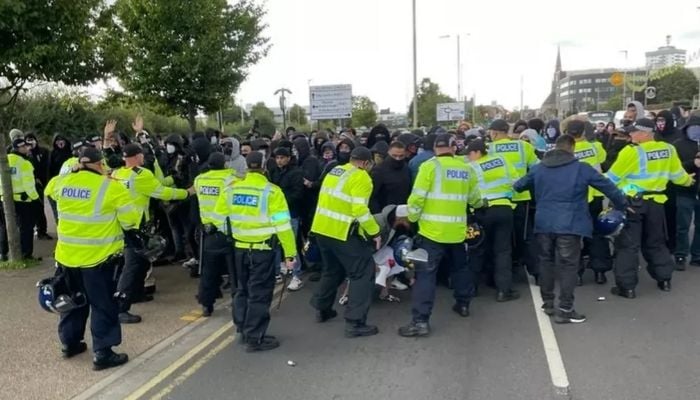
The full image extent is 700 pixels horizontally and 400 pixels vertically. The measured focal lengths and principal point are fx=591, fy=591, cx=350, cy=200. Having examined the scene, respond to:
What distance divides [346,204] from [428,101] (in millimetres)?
52680

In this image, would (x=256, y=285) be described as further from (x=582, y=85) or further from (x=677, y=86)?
(x=582, y=85)

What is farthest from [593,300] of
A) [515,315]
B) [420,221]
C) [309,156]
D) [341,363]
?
[309,156]

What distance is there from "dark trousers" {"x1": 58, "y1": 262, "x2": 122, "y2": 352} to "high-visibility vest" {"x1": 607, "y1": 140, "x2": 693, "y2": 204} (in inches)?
223

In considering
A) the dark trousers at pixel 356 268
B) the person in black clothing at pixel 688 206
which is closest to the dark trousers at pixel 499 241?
the dark trousers at pixel 356 268

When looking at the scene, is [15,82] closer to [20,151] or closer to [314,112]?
[20,151]

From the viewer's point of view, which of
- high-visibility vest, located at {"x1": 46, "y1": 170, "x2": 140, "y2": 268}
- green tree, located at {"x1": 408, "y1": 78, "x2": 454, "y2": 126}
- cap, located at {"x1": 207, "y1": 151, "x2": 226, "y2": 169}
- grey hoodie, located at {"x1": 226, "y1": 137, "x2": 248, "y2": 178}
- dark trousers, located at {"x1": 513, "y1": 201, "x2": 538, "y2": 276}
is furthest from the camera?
green tree, located at {"x1": 408, "y1": 78, "x2": 454, "y2": 126}

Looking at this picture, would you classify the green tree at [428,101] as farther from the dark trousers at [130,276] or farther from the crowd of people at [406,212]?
the dark trousers at [130,276]

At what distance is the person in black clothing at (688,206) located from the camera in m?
7.98

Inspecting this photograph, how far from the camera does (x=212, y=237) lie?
6031 mm

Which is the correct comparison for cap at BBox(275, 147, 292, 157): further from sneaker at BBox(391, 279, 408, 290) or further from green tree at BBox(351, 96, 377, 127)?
green tree at BBox(351, 96, 377, 127)

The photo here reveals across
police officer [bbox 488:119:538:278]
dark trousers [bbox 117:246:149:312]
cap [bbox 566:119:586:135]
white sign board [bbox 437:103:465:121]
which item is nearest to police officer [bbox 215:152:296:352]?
dark trousers [bbox 117:246:149:312]

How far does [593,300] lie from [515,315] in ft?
3.55

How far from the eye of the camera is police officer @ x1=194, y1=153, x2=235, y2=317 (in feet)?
19.7

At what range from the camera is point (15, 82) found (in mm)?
8188
